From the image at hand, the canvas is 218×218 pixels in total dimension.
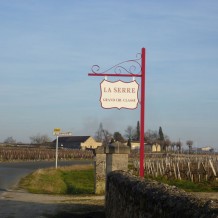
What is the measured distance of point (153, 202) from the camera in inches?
242

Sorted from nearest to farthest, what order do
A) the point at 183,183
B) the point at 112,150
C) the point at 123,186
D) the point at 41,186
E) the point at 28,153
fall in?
the point at 123,186 → the point at 112,150 → the point at 41,186 → the point at 183,183 → the point at 28,153

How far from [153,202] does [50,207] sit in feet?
26.7

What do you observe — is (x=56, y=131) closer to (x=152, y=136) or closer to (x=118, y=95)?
(x=118, y=95)

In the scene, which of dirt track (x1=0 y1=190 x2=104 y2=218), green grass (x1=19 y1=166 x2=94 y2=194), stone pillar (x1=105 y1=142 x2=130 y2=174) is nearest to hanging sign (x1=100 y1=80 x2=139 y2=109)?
stone pillar (x1=105 y1=142 x2=130 y2=174)

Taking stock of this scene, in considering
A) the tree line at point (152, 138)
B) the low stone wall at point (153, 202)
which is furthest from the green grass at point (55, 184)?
the tree line at point (152, 138)

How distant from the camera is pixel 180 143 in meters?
122

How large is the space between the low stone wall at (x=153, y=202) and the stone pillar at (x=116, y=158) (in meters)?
3.28

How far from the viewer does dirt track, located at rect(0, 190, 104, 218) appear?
12266 millimetres

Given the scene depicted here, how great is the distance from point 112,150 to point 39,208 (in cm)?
265

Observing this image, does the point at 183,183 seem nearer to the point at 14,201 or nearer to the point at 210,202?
the point at 14,201

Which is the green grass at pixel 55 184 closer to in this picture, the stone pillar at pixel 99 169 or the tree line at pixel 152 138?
the stone pillar at pixel 99 169

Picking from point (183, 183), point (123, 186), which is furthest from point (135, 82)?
point (183, 183)

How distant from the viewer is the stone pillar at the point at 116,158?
528 inches

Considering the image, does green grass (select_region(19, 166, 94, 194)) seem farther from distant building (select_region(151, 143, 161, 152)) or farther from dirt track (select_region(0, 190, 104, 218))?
distant building (select_region(151, 143, 161, 152))
